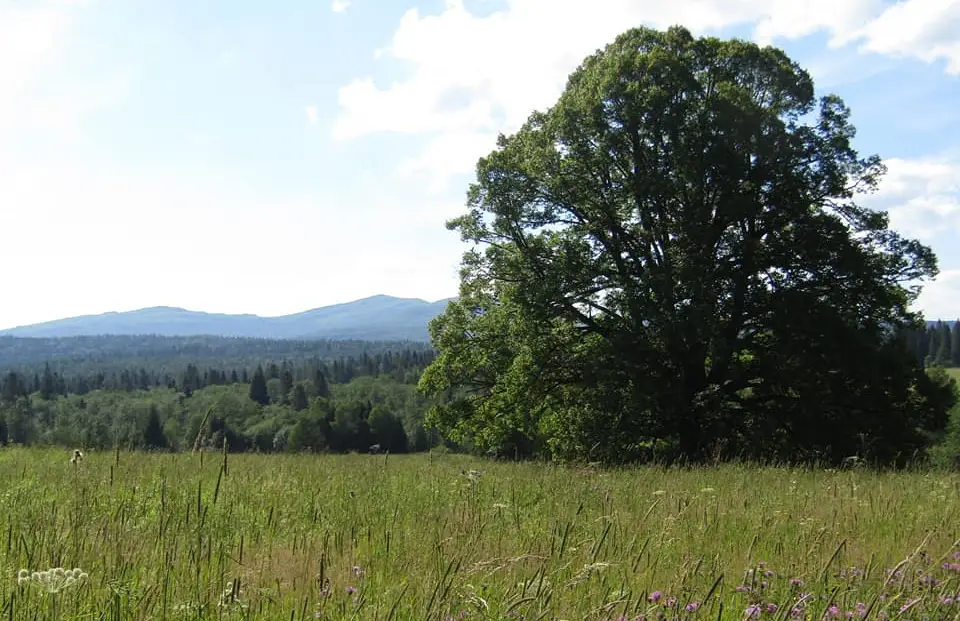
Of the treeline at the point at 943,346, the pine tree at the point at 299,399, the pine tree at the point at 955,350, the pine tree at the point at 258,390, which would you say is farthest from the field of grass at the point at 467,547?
the pine tree at the point at 258,390

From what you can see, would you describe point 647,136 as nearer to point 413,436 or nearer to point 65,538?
point 65,538

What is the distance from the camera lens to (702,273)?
16.6 m

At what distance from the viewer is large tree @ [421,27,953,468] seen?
17125 millimetres

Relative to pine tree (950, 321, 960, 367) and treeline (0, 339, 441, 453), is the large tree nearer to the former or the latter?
treeline (0, 339, 441, 453)

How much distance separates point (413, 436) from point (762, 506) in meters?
108

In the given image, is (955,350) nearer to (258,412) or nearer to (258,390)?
(258,412)

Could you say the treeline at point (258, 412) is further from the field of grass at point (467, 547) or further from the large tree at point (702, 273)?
the field of grass at point (467, 547)

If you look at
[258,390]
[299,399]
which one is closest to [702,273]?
[299,399]

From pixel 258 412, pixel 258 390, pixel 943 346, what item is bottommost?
pixel 258 412

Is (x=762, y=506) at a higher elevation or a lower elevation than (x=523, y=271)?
lower

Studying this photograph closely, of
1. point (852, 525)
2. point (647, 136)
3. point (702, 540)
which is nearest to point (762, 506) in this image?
point (852, 525)

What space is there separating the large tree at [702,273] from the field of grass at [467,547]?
8.10 meters

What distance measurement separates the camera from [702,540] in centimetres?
525

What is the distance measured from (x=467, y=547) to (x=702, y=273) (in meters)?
13.8
